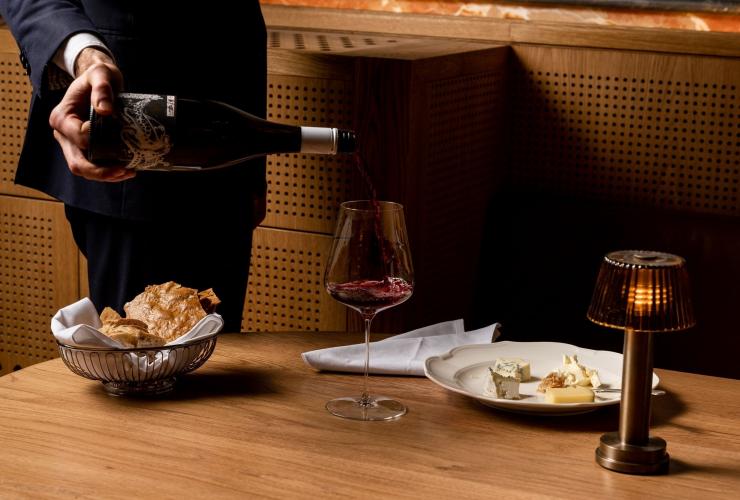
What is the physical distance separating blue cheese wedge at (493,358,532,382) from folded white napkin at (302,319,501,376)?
0.48ft

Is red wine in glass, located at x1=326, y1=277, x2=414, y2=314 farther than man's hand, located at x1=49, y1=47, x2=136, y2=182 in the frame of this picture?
No

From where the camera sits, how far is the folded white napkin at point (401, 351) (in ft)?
6.10

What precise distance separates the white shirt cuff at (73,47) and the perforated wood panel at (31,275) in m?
1.65

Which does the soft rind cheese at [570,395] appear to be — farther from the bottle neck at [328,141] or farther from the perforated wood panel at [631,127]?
the perforated wood panel at [631,127]

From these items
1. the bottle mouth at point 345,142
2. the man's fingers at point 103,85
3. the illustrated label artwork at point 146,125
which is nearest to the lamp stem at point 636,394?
the bottle mouth at point 345,142

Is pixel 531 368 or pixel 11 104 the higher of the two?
pixel 11 104

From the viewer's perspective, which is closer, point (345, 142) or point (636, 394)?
point (636, 394)

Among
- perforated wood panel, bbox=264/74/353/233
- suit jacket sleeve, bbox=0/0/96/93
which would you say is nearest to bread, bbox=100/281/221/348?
suit jacket sleeve, bbox=0/0/96/93

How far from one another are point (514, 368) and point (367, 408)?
24cm

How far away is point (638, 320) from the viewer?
1.44 m

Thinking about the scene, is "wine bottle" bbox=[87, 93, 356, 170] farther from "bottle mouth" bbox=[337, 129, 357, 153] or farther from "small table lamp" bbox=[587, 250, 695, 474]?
"small table lamp" bbox=[587, 250, 695, 474]

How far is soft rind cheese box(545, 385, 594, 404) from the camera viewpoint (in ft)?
5.42

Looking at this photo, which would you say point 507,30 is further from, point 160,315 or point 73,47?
point 160,315

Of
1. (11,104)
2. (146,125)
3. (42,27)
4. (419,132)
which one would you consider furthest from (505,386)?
(11,104)
